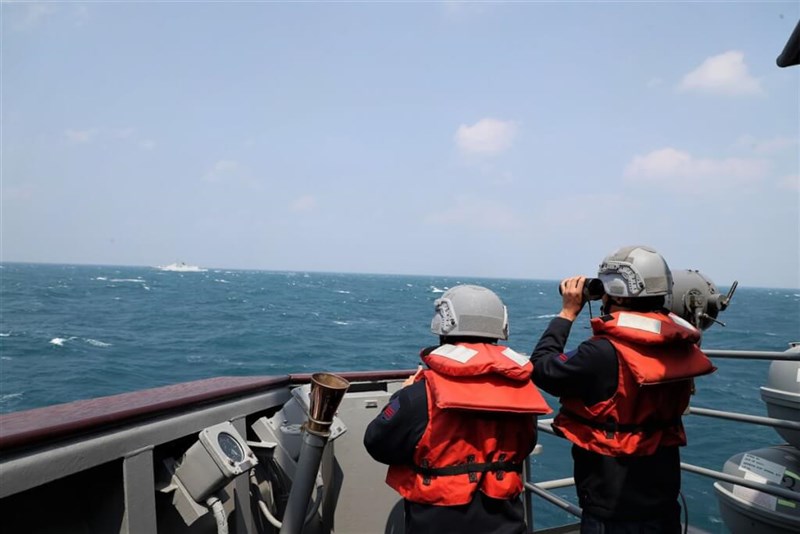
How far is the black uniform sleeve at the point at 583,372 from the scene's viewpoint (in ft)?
7.38

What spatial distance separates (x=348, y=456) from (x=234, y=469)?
1274mm

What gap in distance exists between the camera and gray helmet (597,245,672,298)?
7.86 feet

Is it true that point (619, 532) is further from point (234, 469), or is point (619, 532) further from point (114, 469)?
point (114, 469)

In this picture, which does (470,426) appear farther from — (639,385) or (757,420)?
(757,420)

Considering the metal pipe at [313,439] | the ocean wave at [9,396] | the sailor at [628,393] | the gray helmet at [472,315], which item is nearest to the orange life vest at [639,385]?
the sailor at [628,393]

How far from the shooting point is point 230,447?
2.59 meters

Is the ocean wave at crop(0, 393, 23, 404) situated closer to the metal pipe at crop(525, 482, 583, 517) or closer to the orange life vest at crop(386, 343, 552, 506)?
the metal pipe at crop(525, 482, 583, 517)

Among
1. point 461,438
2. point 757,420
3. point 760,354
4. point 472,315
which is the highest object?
point 472,315

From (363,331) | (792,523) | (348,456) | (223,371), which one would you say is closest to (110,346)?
(223,371)

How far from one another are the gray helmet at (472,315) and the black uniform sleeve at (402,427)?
28cm

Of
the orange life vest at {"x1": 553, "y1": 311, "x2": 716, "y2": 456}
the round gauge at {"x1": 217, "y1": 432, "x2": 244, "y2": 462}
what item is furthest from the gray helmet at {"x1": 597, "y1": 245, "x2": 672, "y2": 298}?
the round gauge at {"x1": 217, "y1": 432, "x2": 244, "y2": 462}

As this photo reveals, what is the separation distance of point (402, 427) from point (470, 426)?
0.83 ft

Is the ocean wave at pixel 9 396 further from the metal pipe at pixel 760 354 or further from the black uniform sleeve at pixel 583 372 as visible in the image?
the metal pipe at pixel 760 354

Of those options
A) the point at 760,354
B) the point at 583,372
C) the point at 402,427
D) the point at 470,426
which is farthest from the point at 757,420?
the point at 402,427
